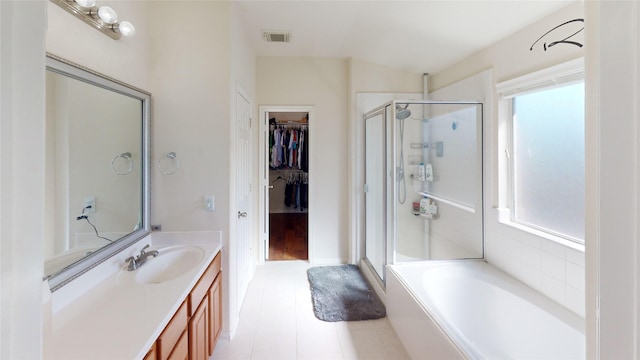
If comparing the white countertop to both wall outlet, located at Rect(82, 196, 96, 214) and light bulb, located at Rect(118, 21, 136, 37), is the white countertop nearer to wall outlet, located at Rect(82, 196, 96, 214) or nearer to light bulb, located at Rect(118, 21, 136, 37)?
wall outlet, located at Rect(82, 196, 96, 214)

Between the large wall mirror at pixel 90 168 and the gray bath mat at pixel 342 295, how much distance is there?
1.65 m

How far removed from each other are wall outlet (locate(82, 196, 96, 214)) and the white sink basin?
1.33 ft

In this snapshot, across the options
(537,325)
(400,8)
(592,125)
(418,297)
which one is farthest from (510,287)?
(400,8)

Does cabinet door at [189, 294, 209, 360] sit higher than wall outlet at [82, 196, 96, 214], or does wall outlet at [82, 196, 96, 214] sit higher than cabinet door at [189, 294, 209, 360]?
wall outlet at [82, 196, 96, 214]

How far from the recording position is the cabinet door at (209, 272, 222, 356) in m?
1.79

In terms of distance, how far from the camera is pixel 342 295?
2744 mm

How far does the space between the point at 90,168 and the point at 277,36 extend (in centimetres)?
214

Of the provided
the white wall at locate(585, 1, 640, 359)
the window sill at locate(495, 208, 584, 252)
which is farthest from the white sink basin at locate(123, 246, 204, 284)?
the window sill at locate(495, 208, 584, 252)

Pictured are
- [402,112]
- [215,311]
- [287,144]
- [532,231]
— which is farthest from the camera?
[287,144]

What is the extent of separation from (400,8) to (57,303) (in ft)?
9.26

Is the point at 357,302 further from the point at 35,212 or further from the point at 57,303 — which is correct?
the point at 35,212

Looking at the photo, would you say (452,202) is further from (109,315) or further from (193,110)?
(109,315)

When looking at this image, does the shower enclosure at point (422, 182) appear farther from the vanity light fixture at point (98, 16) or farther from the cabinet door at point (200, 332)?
the vanity light fixture at point (98, 16)

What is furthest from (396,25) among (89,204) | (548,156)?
(89,204)
